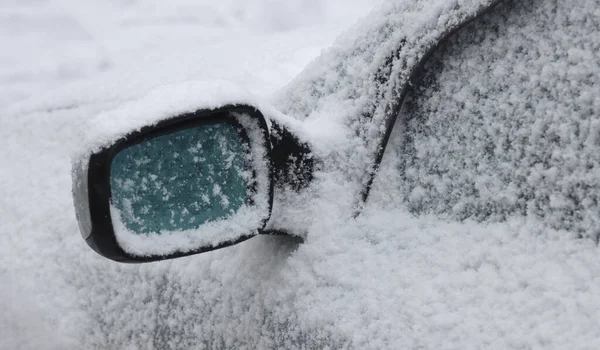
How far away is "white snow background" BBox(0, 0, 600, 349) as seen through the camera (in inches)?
44.1

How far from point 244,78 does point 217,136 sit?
1.17 m

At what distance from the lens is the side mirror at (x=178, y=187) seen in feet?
3.87

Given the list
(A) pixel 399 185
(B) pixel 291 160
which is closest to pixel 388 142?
(A) pixel 399 185

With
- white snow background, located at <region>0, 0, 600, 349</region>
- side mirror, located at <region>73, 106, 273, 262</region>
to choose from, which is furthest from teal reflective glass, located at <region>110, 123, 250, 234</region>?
white snow background, located at <region>0, 0, 600, 349</region>

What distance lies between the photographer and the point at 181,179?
4.24 feet

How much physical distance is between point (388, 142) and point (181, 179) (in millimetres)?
490

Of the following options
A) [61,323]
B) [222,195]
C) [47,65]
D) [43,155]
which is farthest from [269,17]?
[222,195]

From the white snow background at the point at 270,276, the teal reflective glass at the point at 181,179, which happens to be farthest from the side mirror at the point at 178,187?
the white snow background at the point at 270,276

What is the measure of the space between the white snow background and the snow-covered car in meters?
0.07

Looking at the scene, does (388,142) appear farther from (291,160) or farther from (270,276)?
(270,276)

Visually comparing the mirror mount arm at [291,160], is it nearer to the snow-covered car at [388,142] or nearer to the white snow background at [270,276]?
the snow-covered car at [388,142]

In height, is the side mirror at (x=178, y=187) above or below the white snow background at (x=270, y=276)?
above

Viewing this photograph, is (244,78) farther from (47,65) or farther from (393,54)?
(47,65)

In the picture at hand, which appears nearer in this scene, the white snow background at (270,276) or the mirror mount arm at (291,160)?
the white snow background at (270,276)
